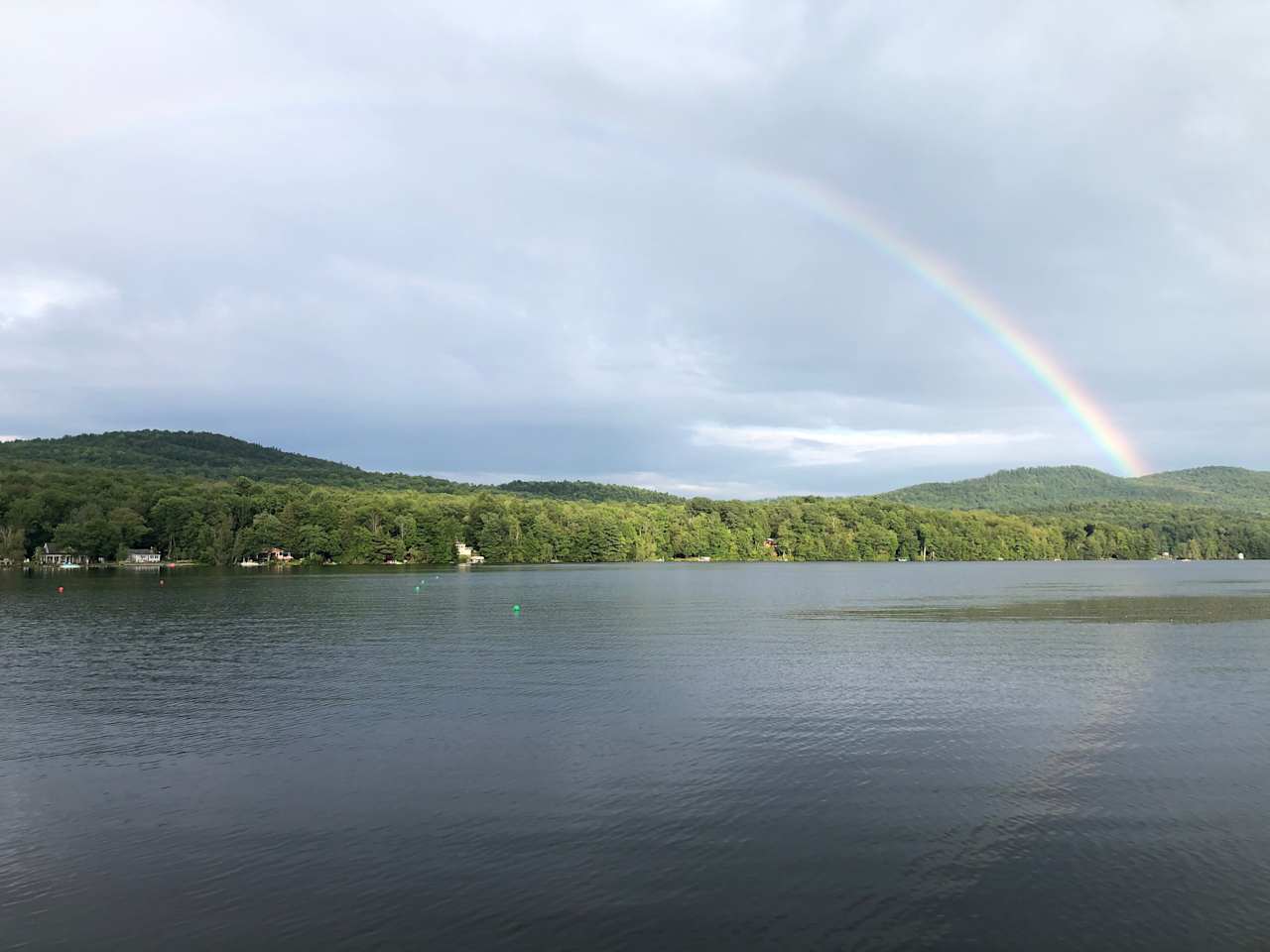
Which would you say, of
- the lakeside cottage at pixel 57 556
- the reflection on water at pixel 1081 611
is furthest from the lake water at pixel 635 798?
the lakeside cottage at pixel 57 556

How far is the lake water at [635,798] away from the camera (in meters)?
15.3

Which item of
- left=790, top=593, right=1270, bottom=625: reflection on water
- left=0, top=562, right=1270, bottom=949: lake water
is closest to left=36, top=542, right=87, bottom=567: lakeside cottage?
left=0, top=562, right=1270, bottom=949: lake water

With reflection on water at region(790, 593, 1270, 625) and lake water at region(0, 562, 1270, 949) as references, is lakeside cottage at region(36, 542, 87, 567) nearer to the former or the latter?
lake water at region(0, 562, 1270, 949)

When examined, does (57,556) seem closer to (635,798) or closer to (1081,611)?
(1081,611)

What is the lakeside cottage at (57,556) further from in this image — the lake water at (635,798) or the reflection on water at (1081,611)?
the reflection on water at (1081,611)

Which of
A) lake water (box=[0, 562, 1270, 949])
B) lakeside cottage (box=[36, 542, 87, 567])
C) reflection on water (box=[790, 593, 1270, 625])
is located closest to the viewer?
lake water (box=[0, 562, 1270, 949])

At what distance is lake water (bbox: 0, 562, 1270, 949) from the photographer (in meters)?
15.3

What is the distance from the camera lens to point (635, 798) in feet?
71.3

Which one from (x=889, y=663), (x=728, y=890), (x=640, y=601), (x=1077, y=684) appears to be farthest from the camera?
(x=640, y=601)

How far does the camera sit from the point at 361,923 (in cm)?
1506

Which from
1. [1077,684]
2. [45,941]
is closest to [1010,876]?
[45,941]

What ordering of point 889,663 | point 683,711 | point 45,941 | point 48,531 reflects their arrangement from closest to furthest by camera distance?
point 45,941 → point 683,711 → point 889,663 → point 48,531

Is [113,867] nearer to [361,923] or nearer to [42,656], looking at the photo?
[361,923]

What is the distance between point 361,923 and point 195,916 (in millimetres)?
3186
